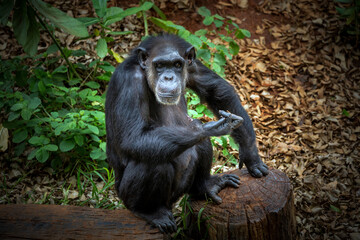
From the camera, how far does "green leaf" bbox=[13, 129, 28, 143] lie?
6.39m

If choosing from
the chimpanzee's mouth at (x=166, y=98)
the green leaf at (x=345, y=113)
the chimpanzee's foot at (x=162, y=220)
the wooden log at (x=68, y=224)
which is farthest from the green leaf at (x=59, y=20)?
the green leaf at (x=345, y=113)

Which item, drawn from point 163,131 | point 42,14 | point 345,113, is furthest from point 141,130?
point 345,113

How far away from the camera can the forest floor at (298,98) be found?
659 cm

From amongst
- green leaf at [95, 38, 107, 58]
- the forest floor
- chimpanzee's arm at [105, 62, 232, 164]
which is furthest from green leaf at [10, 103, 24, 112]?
chimpanzee's arm at [105, 62, 232, 164]

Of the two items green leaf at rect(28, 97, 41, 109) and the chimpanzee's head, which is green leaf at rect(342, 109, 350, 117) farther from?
green leaf at rect(28, 97, 41, 109)

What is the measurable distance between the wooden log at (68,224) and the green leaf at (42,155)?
142 cm

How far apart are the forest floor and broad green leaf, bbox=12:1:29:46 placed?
8.89 ft

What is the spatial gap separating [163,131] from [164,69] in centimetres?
92

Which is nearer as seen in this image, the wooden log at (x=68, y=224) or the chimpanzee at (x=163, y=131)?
the wooden log at (x=68, y=224)

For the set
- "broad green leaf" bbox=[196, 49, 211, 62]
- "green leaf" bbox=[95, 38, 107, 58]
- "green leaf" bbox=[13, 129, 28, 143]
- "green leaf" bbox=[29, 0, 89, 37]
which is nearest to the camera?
"green leaf" bbox=[29, 0, 89, 37]

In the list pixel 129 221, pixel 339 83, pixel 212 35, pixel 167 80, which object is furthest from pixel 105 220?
pixel 339 83

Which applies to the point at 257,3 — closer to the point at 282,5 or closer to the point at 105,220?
the point at 282,5

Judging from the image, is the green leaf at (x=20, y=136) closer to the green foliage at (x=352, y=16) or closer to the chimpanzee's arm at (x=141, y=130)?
the chimpanzee's arm at (x=141, y=130)

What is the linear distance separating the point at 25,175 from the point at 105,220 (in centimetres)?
295
